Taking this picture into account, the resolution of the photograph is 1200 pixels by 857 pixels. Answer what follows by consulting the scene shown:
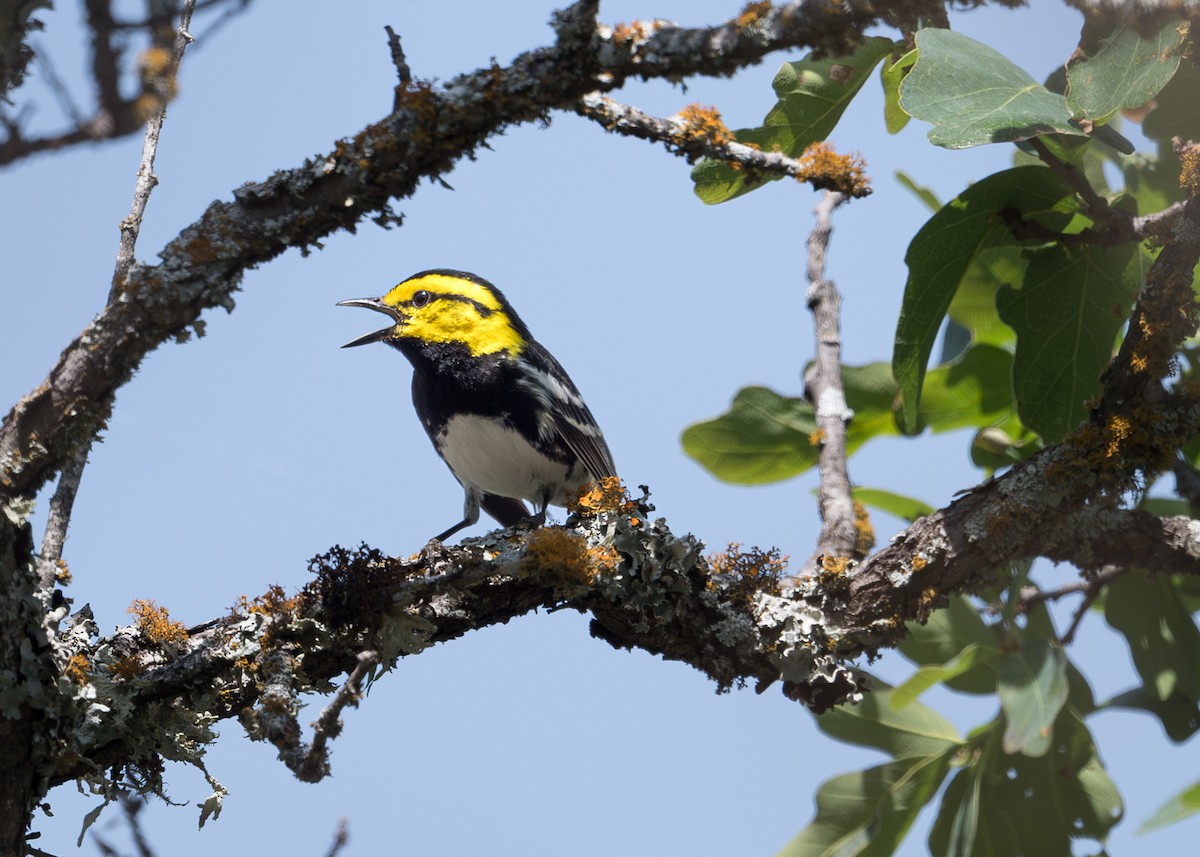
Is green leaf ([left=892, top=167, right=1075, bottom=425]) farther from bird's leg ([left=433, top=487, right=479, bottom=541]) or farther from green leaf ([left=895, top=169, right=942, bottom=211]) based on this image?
bird's leg ([left=433, top=487, right=479, bottom=541])

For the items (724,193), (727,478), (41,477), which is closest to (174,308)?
(41,477)

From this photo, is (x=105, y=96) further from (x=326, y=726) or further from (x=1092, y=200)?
(x=1092, y=200)

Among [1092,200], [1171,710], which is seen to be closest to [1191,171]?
[1092,200]

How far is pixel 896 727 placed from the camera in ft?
11.7

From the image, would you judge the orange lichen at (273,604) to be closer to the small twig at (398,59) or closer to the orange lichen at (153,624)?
the orange lichen at (153,624)

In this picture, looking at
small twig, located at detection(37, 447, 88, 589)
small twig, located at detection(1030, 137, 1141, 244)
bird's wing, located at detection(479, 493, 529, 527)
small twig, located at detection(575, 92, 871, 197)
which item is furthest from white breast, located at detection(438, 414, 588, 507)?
small twig, located at detection(575, 92, 871, 197)

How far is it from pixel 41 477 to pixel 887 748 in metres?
2.50

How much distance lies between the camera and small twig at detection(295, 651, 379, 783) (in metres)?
2.03

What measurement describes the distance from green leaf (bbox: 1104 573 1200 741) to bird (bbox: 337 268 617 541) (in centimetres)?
199

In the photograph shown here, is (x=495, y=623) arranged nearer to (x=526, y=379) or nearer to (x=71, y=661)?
(x=71, y=661)

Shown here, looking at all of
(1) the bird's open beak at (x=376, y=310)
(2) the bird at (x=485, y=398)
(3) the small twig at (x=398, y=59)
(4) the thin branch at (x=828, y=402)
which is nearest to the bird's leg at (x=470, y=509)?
(2) the bird at (x=485, y=398)

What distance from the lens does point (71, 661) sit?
273 cm

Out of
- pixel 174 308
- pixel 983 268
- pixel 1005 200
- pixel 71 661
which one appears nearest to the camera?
pixel 174 308

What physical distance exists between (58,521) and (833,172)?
1.97 metres
